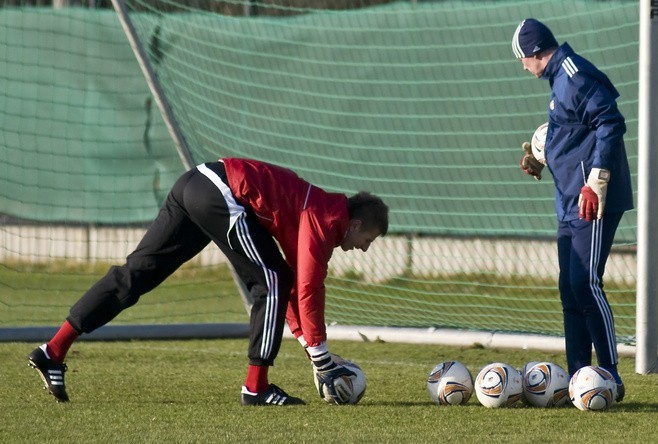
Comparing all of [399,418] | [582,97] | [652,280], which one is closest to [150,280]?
[399,418]

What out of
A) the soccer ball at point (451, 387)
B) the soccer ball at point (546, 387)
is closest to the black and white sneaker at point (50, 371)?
the soccer ball at point (451, 387)

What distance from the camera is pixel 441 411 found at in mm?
5480

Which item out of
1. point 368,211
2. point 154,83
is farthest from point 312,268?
point 154,83

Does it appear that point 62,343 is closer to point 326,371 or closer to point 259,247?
point 259,247

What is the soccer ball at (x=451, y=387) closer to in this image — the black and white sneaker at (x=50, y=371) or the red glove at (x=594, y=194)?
the red glove at (x=594, y=194)

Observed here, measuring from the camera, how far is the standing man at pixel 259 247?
5.45 meters

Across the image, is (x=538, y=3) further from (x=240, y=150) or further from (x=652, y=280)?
(x=652, y=280)

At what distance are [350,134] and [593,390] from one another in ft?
18.2

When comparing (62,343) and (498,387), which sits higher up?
(62,343)

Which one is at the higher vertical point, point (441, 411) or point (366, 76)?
point (366, 76)

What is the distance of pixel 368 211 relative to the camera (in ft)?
17.9

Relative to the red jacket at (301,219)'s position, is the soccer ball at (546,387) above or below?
below

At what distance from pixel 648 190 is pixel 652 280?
0.51 m

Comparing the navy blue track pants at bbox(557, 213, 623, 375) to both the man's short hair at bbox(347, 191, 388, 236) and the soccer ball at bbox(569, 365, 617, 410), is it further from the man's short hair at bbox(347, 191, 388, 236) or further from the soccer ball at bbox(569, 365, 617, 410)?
the man's short hair at bbox(347, 191, 388, 236)
